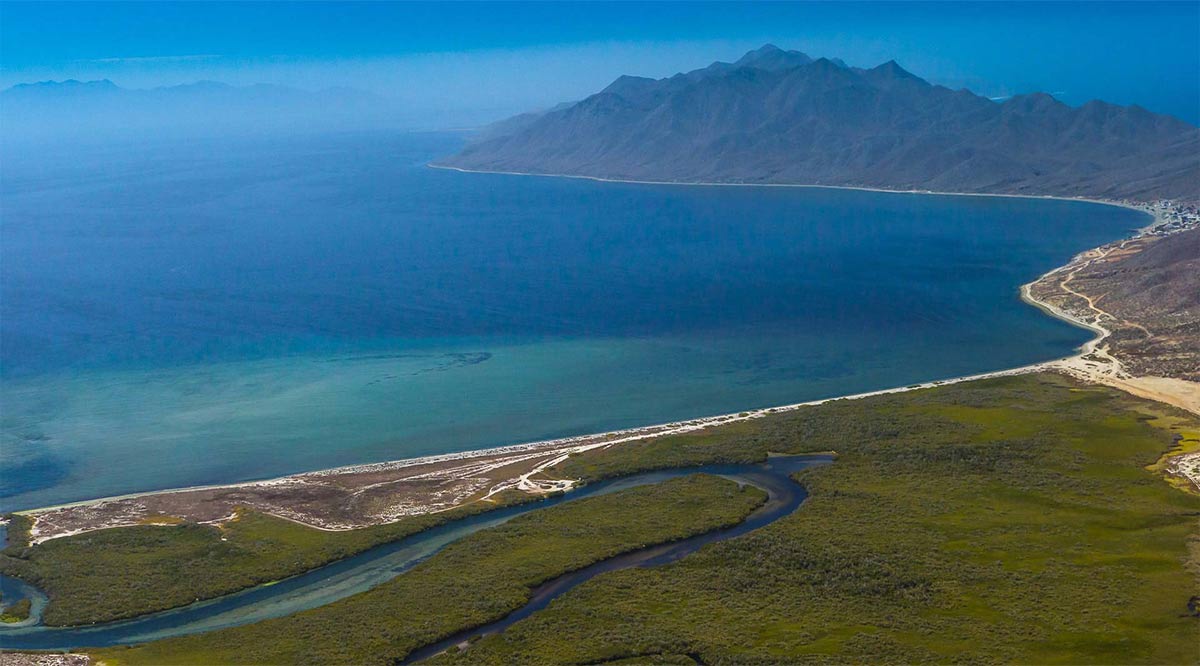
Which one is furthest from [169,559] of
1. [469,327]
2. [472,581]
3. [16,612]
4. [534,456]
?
[469,327]

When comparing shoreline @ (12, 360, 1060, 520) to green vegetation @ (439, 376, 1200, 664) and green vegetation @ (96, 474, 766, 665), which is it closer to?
green vegetation @ (439, 376, 1200, 664)

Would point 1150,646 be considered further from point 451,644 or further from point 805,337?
point 805,337

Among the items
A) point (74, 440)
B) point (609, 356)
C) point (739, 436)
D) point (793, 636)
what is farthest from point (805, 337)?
point (74, 440)

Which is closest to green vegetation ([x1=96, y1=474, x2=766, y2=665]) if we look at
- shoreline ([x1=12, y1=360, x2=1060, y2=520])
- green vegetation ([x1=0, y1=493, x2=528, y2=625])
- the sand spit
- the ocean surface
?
green vegetation ([x1=0, y1=493, x2=528, y2=625])

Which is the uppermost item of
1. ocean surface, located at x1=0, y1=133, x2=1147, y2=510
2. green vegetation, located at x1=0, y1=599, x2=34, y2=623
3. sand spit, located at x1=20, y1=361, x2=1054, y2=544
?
ocean surface, located at x1=0, y1=133, x2=1147, y2=510

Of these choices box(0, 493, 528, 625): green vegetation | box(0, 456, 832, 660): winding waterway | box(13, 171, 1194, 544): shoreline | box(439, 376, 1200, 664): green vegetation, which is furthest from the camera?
box(13, 171, 1194, 544): shoreline

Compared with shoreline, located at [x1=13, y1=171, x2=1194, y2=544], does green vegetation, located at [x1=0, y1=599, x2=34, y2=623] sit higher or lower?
lower

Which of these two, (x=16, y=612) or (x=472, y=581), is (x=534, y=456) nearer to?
(x=472, y=581)

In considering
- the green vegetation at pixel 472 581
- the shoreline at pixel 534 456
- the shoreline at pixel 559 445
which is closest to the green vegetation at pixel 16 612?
the green vegetation at pixel 472 581
